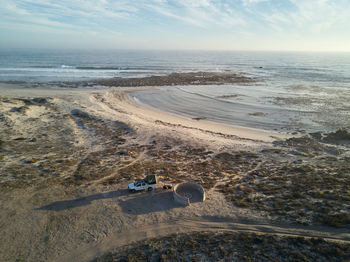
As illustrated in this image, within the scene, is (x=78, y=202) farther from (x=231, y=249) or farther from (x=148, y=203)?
(x=231, y=249)

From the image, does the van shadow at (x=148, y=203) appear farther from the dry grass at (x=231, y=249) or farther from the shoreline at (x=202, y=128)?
the shoreline at (x=202, y=128)

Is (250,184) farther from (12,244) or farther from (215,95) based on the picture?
(215,95)

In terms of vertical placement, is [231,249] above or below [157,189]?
above

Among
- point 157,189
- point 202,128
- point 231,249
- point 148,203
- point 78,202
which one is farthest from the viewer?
point 202,128

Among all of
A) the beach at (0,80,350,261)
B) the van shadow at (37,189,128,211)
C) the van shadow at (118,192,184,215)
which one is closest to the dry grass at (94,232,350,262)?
the beach at (0,80,350,261)

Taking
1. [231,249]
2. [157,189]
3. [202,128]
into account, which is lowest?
[157,189]

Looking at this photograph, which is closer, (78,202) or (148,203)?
(78,202)

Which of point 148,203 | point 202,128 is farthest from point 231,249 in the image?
point 202,128

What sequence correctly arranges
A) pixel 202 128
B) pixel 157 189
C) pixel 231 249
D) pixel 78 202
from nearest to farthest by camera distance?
pixel 231 249 < pixel 78 202 < pixel 157 189 < pixel 202 128
